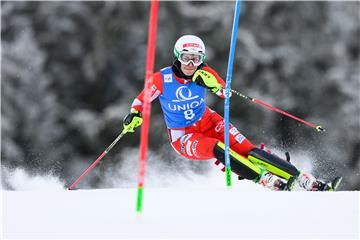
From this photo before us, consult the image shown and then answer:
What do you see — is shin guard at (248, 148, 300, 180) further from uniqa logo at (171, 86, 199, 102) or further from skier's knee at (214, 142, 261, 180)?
uniqa logo at (171, 86, 199, 102)

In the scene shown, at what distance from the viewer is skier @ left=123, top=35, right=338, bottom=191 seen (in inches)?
235

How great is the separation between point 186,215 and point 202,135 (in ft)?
6.61

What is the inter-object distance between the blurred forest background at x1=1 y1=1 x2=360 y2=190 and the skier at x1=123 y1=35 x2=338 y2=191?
10.6 m

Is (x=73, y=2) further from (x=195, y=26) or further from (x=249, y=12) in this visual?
(x=249, y=12)

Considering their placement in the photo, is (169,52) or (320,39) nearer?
(169,52)

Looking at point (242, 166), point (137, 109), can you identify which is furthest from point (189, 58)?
point (242, 166)

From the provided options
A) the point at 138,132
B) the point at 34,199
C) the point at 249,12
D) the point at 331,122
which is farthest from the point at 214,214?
the point at 249,12

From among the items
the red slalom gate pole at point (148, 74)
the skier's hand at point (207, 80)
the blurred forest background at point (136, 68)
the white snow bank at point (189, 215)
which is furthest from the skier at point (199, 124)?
the blurred forest background at point (136, 68)

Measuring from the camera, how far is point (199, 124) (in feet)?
21.6

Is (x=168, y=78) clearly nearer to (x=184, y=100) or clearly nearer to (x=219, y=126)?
(x=184, y=100)

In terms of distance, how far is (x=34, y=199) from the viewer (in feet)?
17.6

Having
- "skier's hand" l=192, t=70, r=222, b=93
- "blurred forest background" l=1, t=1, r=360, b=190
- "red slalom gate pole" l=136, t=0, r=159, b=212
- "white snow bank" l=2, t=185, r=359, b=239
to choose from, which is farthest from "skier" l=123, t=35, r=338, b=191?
"blurred forest background" l=1, t=1, r=360, b=190

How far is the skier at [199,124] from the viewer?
598 centimetres

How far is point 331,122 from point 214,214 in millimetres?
14640
